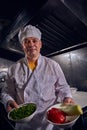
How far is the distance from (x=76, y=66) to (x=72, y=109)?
1059 mm

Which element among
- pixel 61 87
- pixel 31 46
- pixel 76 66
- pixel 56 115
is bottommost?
pixel 56 115

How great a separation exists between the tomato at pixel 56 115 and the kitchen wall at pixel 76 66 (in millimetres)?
974

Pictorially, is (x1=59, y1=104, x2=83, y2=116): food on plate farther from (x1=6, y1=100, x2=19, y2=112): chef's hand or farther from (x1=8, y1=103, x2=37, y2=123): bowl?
(x1=6, y1=100, x2=19, y2=112): chef's hand

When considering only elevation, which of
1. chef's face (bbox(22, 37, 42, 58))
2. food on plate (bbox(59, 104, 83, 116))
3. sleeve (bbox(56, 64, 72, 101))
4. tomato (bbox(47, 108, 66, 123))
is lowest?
tomato (bbox(47, 108, 66, 123))

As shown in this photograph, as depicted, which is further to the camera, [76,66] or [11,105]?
[76,66]

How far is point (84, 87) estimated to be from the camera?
5.92 feet

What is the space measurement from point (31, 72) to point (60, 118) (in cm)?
34

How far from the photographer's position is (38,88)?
1014mm

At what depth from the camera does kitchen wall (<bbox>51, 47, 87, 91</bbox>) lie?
179 centimetres

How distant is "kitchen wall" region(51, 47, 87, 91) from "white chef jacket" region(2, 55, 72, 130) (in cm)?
78

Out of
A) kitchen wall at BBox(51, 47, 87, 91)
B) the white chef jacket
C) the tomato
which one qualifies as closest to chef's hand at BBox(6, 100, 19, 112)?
the white chef jacket

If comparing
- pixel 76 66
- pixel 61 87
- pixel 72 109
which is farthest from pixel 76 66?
pixel 72 109

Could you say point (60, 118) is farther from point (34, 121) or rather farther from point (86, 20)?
point (86, 20)

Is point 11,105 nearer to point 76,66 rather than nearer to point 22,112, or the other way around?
point 22,112
